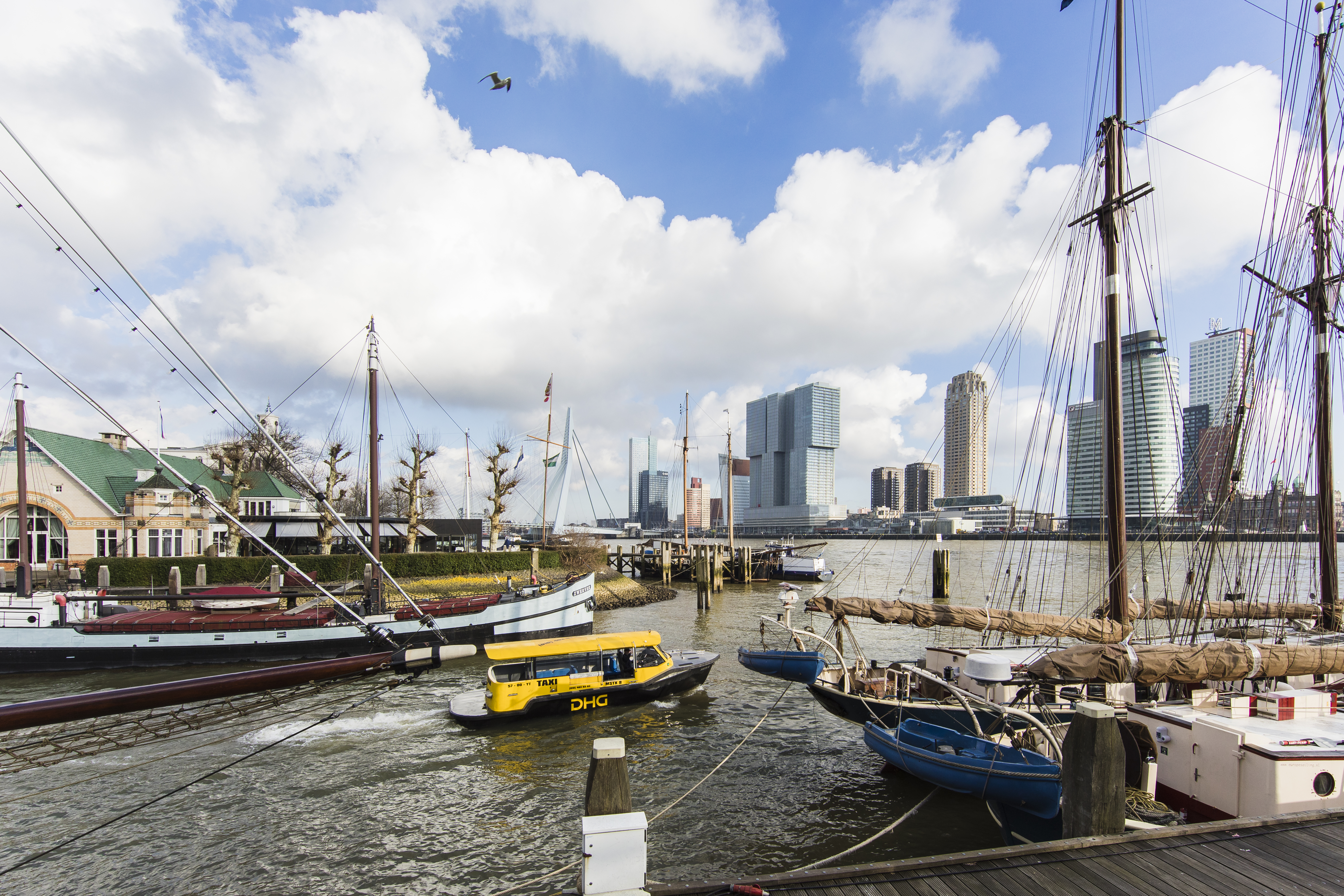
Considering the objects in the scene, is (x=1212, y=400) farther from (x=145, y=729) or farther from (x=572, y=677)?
(x=145, y=729)

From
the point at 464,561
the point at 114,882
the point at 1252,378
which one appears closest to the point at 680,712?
the point at 114,882

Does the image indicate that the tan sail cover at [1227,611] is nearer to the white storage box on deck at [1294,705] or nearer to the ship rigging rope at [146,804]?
the white storage box on deck at [1294,705]

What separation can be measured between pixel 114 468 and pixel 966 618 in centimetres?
5317

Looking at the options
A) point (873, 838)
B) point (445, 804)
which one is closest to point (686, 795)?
point (445, 804)

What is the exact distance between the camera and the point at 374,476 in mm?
26250

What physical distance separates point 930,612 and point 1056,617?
3.36 metres

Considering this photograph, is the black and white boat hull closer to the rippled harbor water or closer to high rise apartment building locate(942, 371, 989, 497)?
the rippled harbor water

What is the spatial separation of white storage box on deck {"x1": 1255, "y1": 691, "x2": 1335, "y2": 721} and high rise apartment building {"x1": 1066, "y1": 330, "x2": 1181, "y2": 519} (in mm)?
6938

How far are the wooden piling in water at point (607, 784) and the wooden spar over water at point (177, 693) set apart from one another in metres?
3.28

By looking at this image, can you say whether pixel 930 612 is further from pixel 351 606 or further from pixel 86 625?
pixel 86 625

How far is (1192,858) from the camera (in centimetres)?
627

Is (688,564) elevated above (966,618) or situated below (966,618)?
below

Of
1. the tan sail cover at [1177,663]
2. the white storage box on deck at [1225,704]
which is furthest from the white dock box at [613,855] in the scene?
the white storage box on deck at [1225,704]

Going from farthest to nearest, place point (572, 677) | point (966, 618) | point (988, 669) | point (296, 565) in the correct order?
point (296, 565) → point (572, 677) → point (966, 618) → point (988, 669)
